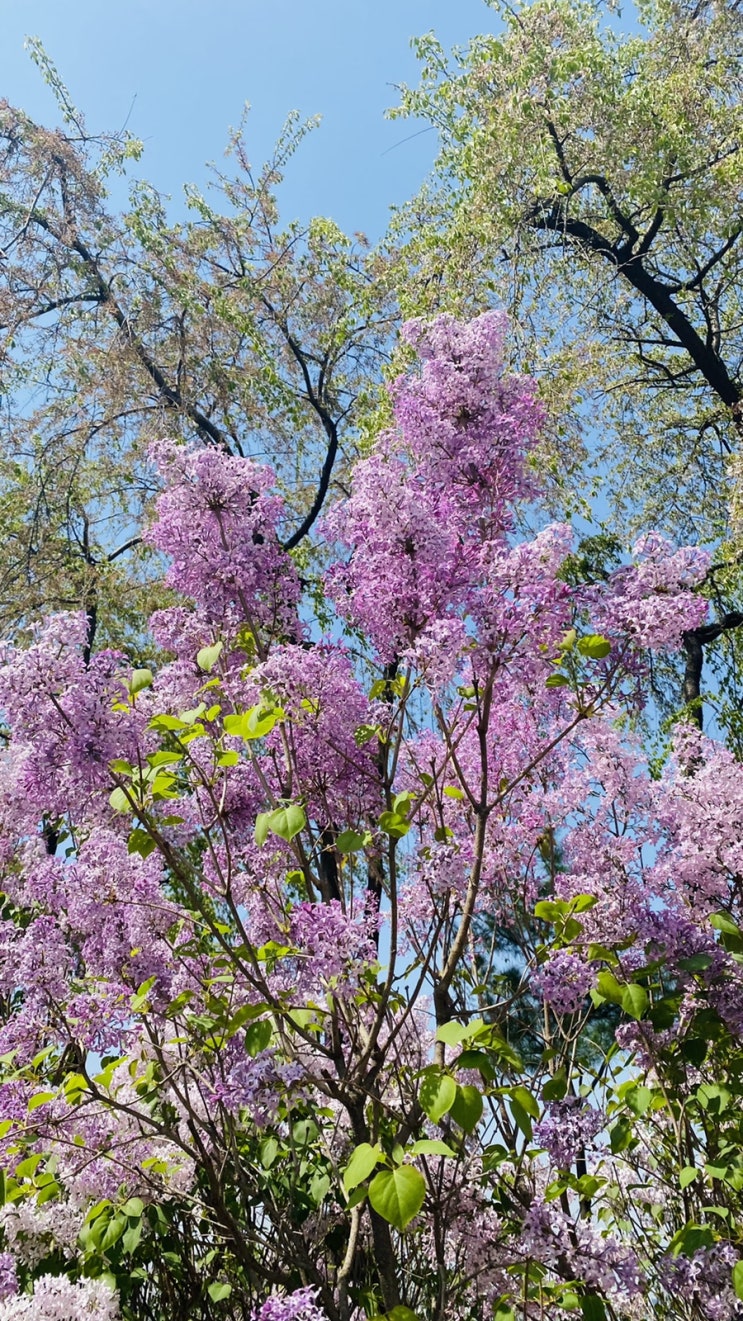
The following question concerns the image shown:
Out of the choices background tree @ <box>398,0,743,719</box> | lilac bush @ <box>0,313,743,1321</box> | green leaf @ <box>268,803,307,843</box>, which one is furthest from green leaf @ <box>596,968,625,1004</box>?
background tree @ <box>398,0,743,719</box>

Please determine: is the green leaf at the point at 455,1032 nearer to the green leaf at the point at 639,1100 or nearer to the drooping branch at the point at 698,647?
the green leaf at the point at 639,1100

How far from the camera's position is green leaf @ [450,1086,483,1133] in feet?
6.45

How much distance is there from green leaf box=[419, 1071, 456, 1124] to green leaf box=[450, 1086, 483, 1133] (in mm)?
32

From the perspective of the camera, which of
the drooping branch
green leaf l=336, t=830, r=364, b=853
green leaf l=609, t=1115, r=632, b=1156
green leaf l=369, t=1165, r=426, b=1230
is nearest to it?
green leaf l=369, t=1165, r=426, b=1230

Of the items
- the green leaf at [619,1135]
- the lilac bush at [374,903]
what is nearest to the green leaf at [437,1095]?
the lilac bush at [374,903]

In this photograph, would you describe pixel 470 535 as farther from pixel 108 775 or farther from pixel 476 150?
pixel 476 150

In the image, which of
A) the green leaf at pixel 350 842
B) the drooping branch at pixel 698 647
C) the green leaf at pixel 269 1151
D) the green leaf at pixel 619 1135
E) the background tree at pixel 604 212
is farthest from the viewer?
the drooping branch at pixel 698 647

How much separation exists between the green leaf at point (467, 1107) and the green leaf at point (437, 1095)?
3 cm

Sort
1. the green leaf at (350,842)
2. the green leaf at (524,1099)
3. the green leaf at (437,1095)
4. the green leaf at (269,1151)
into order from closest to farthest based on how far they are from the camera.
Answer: the green leaf at (437,1095) < the green leaf at (524,1099) < the green leaf at (350,842) < the green leaf at (269,1151)

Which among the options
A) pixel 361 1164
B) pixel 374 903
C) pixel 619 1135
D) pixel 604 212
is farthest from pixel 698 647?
pixel 361 1164

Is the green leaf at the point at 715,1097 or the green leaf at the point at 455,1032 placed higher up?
the green leaf at the point at 715,1097

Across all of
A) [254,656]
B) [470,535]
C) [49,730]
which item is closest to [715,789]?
[470,535]

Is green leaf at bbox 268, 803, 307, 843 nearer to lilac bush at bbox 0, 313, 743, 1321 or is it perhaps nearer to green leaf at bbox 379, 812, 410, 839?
lilac bush at bbox 0, 313, 743, 1321

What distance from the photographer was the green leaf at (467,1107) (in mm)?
1965
